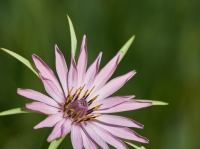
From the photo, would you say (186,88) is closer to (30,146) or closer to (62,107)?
(30,146)

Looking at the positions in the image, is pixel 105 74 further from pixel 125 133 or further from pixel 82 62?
pixel 125 133

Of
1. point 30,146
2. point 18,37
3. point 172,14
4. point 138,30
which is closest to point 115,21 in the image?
point 138,30

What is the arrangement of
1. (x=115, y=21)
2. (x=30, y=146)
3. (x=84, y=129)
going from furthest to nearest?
1. (x=115, y=21)
2. (x=30, y=146)
3. (x=84, y=129)

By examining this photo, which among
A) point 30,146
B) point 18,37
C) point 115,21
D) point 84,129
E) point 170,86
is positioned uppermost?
point 115,21

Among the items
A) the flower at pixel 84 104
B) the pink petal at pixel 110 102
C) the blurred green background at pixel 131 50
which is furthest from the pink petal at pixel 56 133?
the blurred green background at pixel 131 50

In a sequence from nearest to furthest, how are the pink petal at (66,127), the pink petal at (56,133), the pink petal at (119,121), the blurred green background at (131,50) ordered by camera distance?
the pink petal at (56,133) → the pink petal at (66,127) → the pink petal at (119,121) → the blurred green background at (131,50)

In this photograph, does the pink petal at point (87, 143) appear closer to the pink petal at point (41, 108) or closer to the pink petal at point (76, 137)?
the pink petal at point (76, 137)
